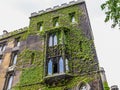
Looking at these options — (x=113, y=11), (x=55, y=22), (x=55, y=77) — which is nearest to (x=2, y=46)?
(x=55, y=22)

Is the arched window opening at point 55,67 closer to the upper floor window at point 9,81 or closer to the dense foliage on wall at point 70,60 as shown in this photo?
the dense foliage on wall at point 70,60

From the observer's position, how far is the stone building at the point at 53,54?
2032cm

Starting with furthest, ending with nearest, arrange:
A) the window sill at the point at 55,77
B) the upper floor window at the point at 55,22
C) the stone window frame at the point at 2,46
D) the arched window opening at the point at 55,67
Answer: the stone window frame at the point at 2,46 → the upper floor window at the point at 55,22 → the arched window opening at the point at 55,67 → the window sill at the point at 55,77

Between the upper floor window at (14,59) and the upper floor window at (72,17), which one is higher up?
the upper floor window at (72,17)

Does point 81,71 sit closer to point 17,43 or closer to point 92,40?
point 92,40

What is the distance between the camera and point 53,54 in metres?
22.6

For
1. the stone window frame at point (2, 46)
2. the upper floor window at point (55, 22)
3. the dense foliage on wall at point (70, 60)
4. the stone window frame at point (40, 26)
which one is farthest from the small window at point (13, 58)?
the upper floor window at point (55, 22)

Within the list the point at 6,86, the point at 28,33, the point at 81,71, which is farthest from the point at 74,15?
the point at 6,86

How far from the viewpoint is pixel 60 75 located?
66.5ft

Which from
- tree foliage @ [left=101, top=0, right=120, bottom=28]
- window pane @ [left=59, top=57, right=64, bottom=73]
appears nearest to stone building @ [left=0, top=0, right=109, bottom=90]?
window pane @ [left=59, top=57, right=64, bottom=73]

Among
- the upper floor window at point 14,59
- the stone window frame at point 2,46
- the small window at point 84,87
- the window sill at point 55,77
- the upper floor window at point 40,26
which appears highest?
the upper floor window at point 40,26

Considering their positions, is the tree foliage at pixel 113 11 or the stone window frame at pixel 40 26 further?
the stone window frame at pixel 40 26

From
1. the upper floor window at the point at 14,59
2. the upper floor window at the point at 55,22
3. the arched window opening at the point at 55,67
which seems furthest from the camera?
the upper floor window at the point at 14,59

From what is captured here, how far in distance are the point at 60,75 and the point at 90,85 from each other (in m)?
3.22
